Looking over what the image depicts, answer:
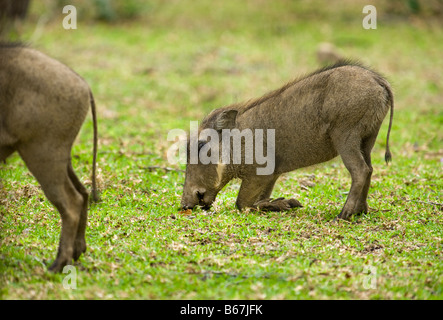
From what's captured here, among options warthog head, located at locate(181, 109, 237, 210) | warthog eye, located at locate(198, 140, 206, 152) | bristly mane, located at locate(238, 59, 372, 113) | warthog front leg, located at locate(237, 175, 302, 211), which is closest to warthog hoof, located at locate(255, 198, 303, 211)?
warthog front leg, located at locate(237, 175, 302, 211)

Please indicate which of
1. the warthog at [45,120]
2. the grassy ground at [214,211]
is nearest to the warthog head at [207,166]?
the grassy ground at [214,211]

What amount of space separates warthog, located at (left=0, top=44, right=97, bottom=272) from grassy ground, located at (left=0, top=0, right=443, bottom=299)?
20.4 inches

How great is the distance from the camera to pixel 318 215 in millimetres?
5680

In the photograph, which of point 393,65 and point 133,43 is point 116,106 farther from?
point 393,65

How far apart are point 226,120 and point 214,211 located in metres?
0.90

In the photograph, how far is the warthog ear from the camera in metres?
5.93

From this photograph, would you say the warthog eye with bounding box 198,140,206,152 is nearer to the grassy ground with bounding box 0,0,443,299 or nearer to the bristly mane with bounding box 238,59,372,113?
the bristly mane with bounding box 238,59,372,113

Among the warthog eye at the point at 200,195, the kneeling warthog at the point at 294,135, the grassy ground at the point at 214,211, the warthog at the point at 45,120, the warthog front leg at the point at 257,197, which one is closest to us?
the warthog at the point at 45,120

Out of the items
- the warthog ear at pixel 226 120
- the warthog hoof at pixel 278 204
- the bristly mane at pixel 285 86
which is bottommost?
the warthog hoof at pixel 278 204

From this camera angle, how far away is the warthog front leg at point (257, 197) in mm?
5867

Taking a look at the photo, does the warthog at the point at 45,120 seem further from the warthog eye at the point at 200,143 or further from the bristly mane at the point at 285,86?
the bristly mane at the point at 285,86

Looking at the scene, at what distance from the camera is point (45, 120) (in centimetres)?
405

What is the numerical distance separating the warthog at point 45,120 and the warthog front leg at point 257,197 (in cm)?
202

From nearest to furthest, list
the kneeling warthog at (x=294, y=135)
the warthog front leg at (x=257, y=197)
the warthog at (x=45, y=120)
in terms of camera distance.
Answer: the warthog at (x=45, y=120)
the kneeling warthog at (x=294, y=135)
the warthog front leg at (x=257, y=197)
